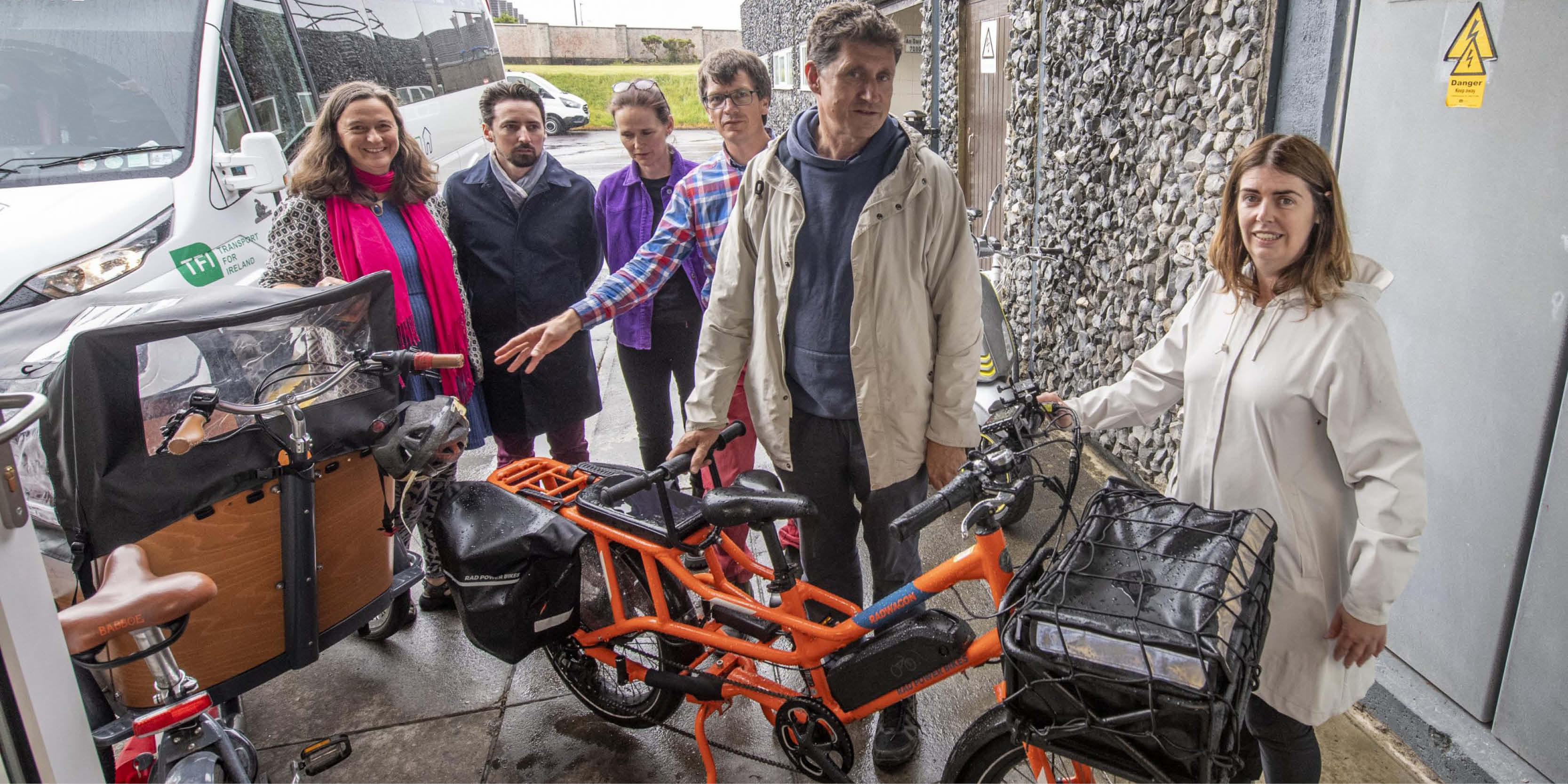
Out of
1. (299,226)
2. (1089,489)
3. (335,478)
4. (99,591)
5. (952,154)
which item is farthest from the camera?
(952,154)

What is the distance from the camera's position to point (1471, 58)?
6.93 ft

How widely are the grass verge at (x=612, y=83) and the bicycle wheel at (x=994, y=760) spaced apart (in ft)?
92.0

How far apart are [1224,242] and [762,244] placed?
1076 millimetres

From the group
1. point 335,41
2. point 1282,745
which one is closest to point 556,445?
point 1282,745

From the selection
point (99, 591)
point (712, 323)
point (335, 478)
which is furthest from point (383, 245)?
point (99, 591)

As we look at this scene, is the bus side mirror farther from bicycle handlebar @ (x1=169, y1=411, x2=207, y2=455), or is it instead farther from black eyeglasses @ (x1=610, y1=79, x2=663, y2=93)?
bicycle handlebar @ (x1=169, y1=411, x2=207, y2=455)

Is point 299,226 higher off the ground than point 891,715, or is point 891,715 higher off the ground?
point 299,226

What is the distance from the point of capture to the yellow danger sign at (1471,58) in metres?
2.07

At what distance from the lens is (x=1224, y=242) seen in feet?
6.06

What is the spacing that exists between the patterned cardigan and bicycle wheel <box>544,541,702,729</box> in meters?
1.30

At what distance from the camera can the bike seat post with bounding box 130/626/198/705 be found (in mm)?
1837

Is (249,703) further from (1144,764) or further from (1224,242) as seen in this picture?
(1224,242)

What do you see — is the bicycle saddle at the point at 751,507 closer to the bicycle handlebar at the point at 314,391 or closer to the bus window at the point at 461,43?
the bicycle handlebar at the point at 314,391

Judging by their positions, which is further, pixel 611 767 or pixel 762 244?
pixel 611 767
